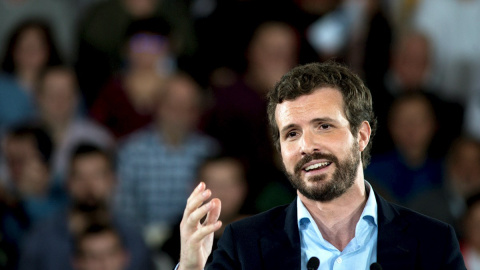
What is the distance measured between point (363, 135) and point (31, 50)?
4.42 metres

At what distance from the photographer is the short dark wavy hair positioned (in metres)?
2.51

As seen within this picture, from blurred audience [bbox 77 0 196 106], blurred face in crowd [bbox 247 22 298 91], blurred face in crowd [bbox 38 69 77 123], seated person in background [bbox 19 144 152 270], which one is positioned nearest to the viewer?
seated person in background [bbox 19 144 152 270]

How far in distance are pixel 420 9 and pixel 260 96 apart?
5.71 ft

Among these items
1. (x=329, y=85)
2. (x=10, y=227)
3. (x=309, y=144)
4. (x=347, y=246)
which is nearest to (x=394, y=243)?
(x=347, y=246)

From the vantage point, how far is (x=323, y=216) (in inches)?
101

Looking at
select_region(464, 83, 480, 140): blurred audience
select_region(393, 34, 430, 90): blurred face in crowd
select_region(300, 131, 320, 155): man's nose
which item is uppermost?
select_region(300, 131, 320, 155): man's nose

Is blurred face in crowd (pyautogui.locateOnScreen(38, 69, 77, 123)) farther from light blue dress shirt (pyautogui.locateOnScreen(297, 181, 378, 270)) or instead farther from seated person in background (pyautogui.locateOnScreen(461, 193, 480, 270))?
light blue dress shirt (pyautogui.locateOnScreen(297, 181, 378, 270))

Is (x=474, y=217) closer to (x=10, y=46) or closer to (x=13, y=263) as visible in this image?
(x=13, y=263)

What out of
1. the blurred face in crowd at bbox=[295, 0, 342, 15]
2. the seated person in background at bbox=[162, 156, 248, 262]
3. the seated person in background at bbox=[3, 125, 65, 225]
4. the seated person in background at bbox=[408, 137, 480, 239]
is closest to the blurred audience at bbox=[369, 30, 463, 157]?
the seated person in background at bbox=[408, 137, 480, 239]

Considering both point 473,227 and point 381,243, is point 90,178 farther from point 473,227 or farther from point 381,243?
point 381,243

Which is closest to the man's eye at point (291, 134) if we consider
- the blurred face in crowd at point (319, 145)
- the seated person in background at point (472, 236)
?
the blurred face in crowd at point (319, 145)

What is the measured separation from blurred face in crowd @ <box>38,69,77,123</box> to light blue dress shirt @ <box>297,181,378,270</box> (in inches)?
156

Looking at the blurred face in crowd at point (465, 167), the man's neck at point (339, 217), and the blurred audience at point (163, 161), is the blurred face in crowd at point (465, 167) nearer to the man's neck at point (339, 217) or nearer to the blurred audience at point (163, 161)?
the blurred audience at point (163, 161)

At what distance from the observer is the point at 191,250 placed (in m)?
2.46
